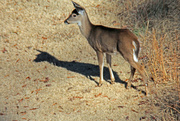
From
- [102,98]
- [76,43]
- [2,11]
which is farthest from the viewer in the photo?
[2,11]

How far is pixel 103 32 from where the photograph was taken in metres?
6.92

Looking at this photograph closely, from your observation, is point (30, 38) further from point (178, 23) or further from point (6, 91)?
point (178, 23)

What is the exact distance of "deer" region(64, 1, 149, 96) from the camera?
6305 mm

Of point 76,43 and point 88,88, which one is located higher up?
point 76,43

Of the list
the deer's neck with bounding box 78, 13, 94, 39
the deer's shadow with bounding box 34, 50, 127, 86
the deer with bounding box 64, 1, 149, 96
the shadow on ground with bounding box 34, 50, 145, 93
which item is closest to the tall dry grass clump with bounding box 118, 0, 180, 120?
the deer with bounding box 64, 1, 149, 96

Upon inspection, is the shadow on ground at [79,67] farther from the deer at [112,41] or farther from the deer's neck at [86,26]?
the deer's neck at [86,26]

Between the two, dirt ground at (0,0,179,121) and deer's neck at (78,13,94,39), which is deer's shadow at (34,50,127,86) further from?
deer's neck at (78,13,94,39)

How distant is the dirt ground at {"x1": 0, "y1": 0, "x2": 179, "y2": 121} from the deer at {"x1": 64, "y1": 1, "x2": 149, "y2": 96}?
1.79ft

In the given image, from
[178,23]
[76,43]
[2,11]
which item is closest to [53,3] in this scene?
[2,11]

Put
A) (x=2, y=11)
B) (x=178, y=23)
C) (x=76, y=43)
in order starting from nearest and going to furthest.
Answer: (x=178, y=23) → (x=76, y=43) → (x=2, y=11)

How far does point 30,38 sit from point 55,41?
109 cm

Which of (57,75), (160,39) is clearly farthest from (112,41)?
(57,75)

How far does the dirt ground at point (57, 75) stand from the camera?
621 centimetres

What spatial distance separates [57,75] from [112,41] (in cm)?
231
